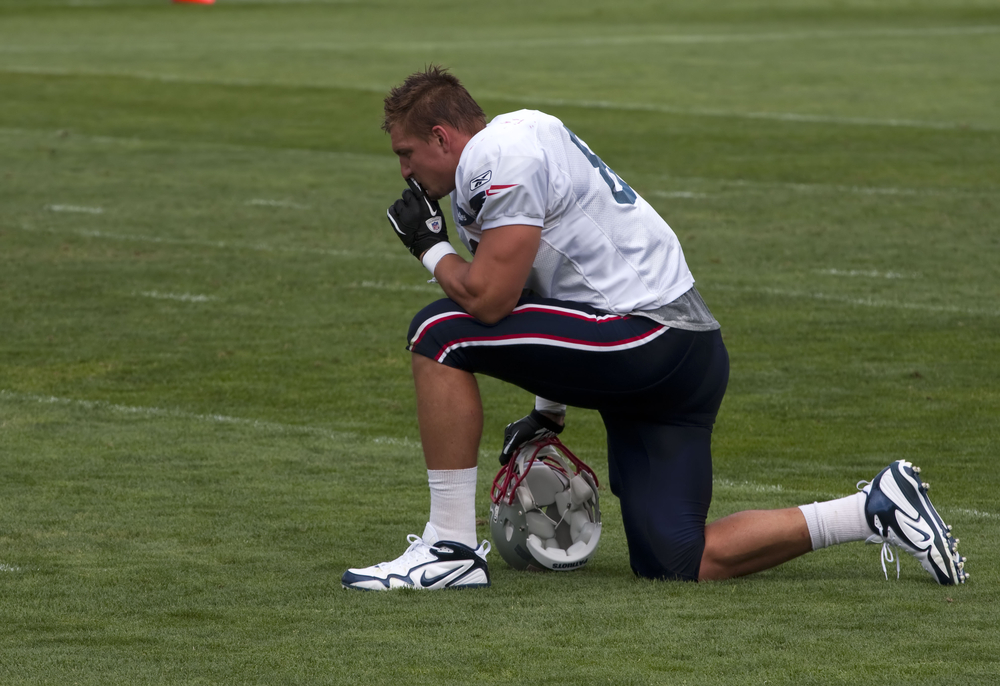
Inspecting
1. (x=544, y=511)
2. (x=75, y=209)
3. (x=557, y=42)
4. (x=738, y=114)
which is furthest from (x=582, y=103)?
(x=544, y=511)

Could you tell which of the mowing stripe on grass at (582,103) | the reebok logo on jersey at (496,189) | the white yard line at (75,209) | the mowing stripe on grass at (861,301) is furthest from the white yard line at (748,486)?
the mowing stripe on grass at (582,103)

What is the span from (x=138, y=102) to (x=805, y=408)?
51.8 ft

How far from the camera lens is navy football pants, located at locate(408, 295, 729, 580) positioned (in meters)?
4.29

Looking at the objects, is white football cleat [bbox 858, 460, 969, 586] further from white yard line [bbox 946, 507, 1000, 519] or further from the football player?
white yard line [bbox 946, 507, 1000, 519]

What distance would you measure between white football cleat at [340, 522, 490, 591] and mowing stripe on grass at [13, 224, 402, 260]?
7.19 meters

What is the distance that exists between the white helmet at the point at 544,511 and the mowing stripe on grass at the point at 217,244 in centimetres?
680

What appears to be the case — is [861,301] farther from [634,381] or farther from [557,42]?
[557,42]

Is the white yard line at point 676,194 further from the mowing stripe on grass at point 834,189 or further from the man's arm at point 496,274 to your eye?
the man's arm at point 496,274

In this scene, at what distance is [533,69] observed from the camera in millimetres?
25125

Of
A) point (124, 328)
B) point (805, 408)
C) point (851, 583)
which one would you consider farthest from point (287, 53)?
point (851, 583)

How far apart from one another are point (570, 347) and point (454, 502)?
1.75 ft

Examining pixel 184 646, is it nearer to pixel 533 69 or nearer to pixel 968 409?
pixel 968 409

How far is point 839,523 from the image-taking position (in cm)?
437

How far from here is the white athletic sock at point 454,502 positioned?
14.3ft
